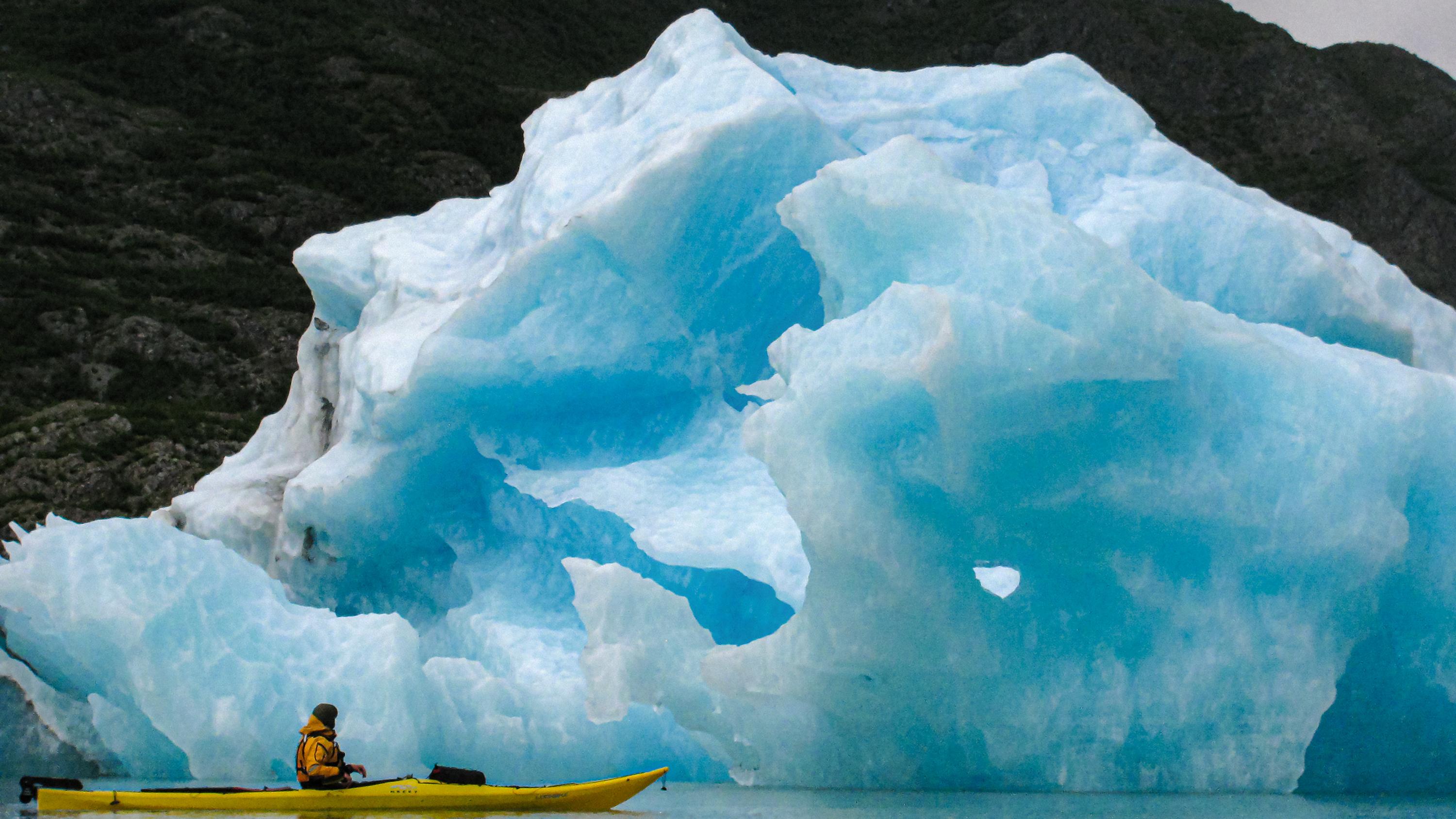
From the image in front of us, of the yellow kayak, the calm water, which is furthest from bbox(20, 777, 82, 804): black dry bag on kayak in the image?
the yellow kayak

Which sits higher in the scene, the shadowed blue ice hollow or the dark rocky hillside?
the dark rocky hillside

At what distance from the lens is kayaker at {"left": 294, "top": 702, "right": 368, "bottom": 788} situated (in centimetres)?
639

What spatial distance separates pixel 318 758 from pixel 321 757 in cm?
1

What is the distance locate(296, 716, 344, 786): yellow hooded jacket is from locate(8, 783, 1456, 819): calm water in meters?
0.27

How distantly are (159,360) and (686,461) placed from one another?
76.4 ft

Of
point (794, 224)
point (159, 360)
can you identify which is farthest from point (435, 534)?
point (159, 360)

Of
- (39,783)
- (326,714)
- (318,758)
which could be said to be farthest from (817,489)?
(39,783)

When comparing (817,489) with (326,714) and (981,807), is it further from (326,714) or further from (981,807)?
(326,714)

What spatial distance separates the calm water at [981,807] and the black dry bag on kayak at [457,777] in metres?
0.18

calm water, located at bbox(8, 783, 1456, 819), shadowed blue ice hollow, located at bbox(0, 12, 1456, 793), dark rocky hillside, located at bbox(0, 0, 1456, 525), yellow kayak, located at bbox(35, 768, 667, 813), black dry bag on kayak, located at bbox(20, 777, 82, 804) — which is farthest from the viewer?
dark rocky hillside, located at bbox(0, 0, 1456, 525)

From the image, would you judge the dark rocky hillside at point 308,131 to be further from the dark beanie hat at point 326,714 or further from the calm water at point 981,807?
the calm water at point 981,807

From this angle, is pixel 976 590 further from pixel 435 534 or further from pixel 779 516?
pixel 435 534

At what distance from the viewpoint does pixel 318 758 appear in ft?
21.1

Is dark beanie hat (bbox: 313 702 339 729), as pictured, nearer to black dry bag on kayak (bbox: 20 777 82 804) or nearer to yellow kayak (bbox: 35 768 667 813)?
yellow kayak (bbox: 35 768 667 813)
